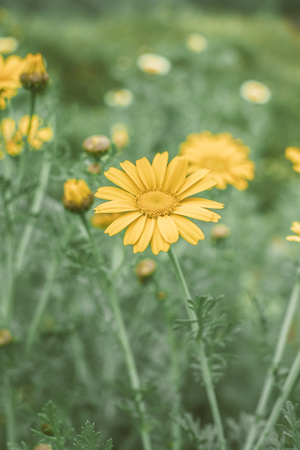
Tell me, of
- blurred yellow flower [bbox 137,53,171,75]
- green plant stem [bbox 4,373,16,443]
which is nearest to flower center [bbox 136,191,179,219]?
green plant stem [bbox 4,373,16,443]

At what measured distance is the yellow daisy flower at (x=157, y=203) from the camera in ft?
2.43

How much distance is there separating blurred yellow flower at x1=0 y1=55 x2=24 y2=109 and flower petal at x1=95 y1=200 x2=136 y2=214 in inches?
19.2

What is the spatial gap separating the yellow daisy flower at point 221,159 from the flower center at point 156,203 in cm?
33

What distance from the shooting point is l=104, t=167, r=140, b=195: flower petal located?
2.65ft

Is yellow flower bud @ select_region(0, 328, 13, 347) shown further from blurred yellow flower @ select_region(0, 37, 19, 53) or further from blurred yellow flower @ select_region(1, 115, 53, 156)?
blurred yellow flower @ select_region(0, 37, 19, 53)

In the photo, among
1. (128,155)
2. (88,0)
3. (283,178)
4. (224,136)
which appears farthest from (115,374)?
(88,0)

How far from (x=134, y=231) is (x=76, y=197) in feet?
0.70

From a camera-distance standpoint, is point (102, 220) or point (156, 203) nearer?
point (156, 203)

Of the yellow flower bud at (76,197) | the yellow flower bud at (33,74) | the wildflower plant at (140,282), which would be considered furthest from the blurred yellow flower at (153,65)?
the yellow flower bud at (76,197)

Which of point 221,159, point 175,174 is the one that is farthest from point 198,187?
point 221,159

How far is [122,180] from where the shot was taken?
83cm

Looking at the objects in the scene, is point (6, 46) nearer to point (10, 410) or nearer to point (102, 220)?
point (102, 220)

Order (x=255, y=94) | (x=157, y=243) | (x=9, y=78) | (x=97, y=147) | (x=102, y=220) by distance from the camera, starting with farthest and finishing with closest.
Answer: (x=255, y=94) → (x=102, y=220) → (x=9, y=78) → (x=97, y=147) → (x=157, y=243)

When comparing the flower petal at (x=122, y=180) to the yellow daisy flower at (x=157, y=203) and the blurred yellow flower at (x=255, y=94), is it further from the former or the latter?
the blurred yellow flower at (x=255, y=94)
